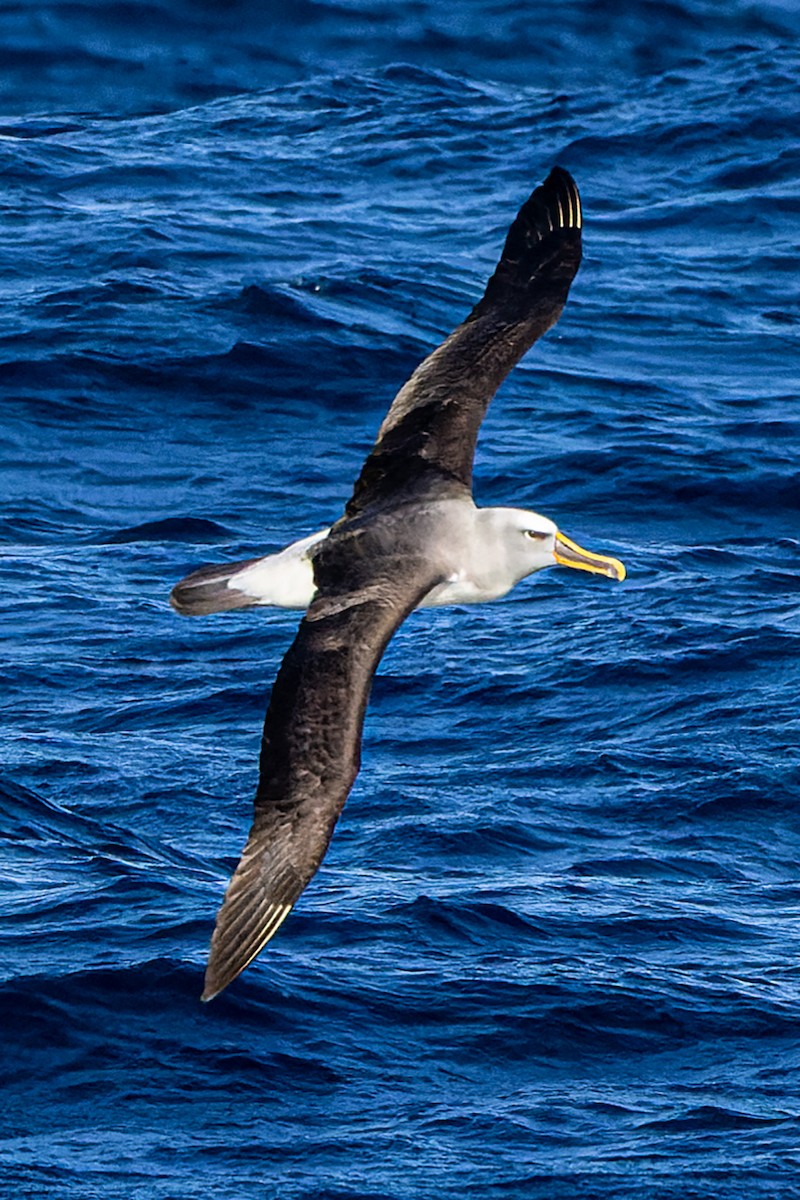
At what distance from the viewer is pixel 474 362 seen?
1113 cm

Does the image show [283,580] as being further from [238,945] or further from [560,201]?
[560,201]

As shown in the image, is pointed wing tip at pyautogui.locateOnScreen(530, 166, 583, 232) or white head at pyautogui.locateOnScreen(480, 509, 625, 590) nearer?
white head at pyautogui.locateOnScreen(480, 509, 625, 590)

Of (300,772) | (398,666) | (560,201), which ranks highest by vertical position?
(560,201)

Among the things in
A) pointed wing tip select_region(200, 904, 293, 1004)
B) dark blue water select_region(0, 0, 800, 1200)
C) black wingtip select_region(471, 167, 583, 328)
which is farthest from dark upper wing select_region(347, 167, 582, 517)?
dark blue water select_region(0, 0, 800, 1200)

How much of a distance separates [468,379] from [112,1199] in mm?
4303

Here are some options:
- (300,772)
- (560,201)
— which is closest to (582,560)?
(300,772)

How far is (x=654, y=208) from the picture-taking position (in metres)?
23.4

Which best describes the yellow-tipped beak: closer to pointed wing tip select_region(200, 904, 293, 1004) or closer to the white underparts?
the white underparts

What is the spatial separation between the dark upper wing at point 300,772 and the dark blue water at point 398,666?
254cm

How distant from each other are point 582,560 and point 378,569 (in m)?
1.12

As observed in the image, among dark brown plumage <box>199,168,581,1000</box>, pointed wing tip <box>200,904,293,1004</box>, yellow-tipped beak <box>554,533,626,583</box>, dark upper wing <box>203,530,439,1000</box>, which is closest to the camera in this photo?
pointed wing tip <box>200,904,293,1004</box>

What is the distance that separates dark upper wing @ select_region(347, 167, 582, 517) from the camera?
35.4ft

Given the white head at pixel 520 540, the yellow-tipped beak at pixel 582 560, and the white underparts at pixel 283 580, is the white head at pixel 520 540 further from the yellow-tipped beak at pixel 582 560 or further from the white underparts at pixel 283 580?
the white underparts at pixel 283 580

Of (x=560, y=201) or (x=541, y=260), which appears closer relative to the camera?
(x=541, y=260)
